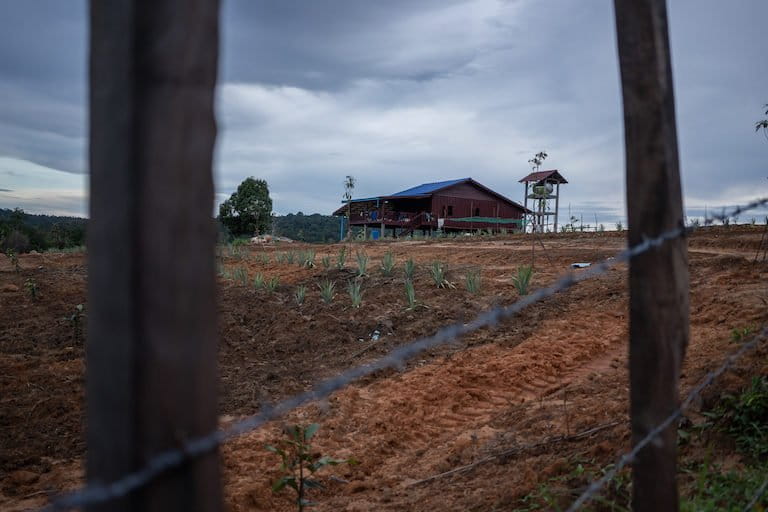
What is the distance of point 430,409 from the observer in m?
4.70

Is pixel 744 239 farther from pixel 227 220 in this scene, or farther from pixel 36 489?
pixel 227 220

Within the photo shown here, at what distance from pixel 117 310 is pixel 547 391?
4.24m

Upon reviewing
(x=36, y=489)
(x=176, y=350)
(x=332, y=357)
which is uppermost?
(x=176, y=350)

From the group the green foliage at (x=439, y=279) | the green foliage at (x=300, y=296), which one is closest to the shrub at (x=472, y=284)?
the green foliage at (x=439, y=279)

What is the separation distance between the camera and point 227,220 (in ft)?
134

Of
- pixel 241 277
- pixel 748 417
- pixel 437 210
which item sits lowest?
pixel 748 417

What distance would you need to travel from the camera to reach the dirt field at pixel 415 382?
3.41 m

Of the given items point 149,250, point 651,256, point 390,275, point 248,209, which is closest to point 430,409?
point 651,256

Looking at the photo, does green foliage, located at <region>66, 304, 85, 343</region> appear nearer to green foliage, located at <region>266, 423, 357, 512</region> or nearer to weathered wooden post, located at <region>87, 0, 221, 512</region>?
green foliage, located at <region>266, 423, 357, 512</region>

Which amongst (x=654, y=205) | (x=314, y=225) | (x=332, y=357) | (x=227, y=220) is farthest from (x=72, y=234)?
(x=654, y=205)

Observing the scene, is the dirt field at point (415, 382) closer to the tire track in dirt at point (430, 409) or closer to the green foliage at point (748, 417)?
the tire track in dirt at point (430, 409)

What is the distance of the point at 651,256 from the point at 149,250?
55.5 inches

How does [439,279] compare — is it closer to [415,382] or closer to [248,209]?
[415,382]

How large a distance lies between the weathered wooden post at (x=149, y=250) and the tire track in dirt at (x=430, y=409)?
270cm
